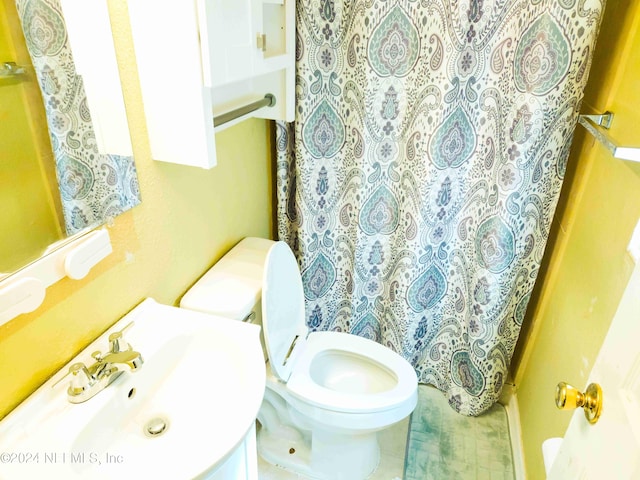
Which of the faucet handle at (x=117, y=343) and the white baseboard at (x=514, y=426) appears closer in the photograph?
the faucet handle at (x=117, y=343)

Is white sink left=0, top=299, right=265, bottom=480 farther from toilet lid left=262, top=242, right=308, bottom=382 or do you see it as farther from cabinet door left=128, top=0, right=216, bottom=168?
cabinet door left=128, top=0, right=216, bottom=168

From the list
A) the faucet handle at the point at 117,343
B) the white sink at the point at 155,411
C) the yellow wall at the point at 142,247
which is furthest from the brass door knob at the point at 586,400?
the yellow wall at the point at 142,247

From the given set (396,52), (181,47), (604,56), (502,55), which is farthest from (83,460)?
(604,56)

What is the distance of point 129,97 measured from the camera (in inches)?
38.1

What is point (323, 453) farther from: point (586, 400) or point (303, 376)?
point (586, 400)

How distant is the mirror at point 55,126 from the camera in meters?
0.73

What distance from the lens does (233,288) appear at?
4.33 feet

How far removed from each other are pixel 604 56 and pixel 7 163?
1.62 metres

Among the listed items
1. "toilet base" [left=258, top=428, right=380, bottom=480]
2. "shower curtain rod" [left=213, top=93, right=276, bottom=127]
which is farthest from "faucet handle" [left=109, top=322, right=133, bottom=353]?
"toilet base" [left=258, top=428, right=380, bottom=480]

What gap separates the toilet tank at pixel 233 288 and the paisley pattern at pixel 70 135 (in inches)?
15.5

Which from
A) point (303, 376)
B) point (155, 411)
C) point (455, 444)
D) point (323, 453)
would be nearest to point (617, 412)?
point (155, 411)

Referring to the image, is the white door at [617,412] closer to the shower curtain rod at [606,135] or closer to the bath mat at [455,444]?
the shower curtain rod at [606,135]

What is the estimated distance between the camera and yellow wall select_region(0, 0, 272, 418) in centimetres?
84

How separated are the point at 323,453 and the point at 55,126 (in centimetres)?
136
